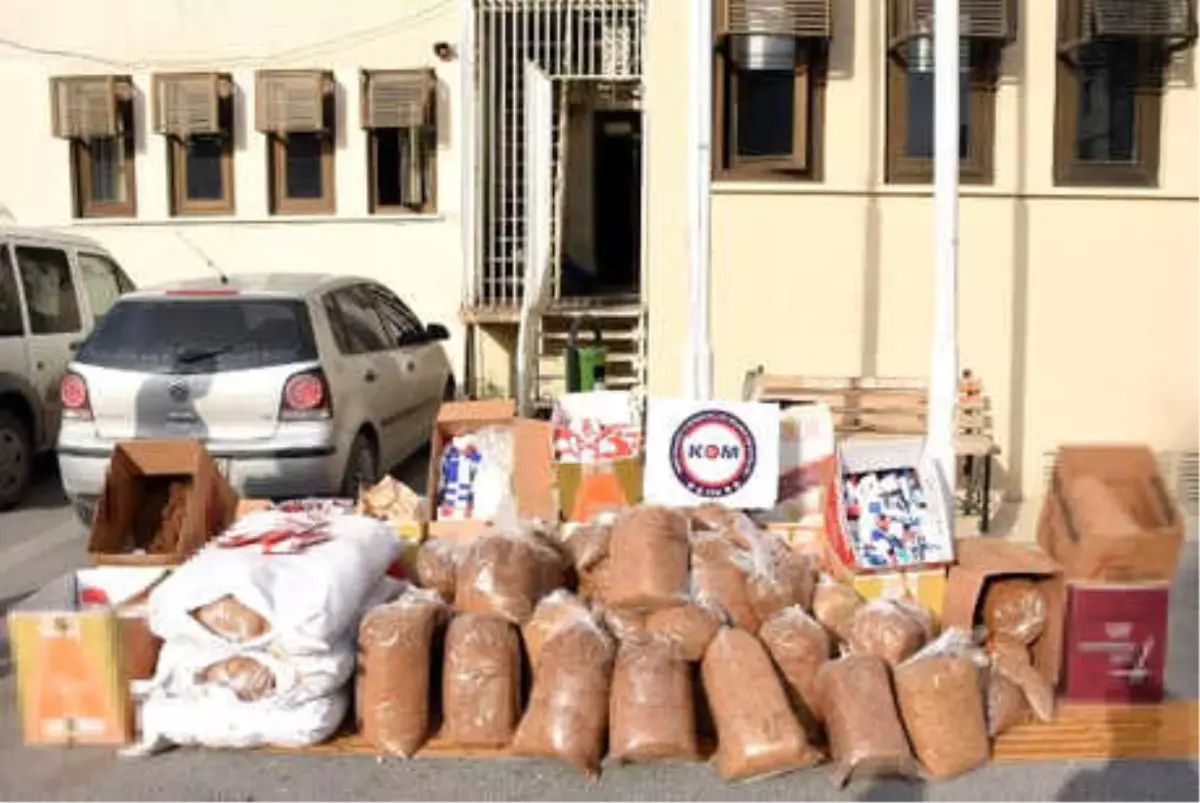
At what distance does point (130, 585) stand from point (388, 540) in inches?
40.1

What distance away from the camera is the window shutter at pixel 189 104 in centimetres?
1259

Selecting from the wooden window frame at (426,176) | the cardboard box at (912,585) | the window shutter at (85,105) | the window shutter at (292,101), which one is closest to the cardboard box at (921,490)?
the cardboard box at (912,585)

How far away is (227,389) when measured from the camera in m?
6.82

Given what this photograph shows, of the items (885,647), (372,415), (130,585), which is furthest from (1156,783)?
(372,415)

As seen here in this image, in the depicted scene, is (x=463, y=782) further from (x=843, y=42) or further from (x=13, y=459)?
(x=13, y=459)

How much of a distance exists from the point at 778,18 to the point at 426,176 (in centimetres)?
Result: 609

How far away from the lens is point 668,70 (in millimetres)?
7945

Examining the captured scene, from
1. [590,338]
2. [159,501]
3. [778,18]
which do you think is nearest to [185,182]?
[590,338]

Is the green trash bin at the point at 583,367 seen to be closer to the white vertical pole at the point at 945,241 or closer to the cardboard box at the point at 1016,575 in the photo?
the white vertical pole at the point at 945,241

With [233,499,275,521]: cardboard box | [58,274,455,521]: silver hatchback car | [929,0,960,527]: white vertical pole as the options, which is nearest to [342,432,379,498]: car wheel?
[58,274,455,521]: silver hatchback car

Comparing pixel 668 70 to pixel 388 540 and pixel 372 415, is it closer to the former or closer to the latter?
pixel 372 415

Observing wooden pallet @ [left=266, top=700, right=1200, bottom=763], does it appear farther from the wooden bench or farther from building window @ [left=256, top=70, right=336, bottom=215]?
building window @ [left=256, top=70, right=336, bottom=215]

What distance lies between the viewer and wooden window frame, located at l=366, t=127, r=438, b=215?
12.8 meters

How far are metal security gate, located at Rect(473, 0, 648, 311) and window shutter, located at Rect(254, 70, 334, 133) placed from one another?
2170 millimetres
